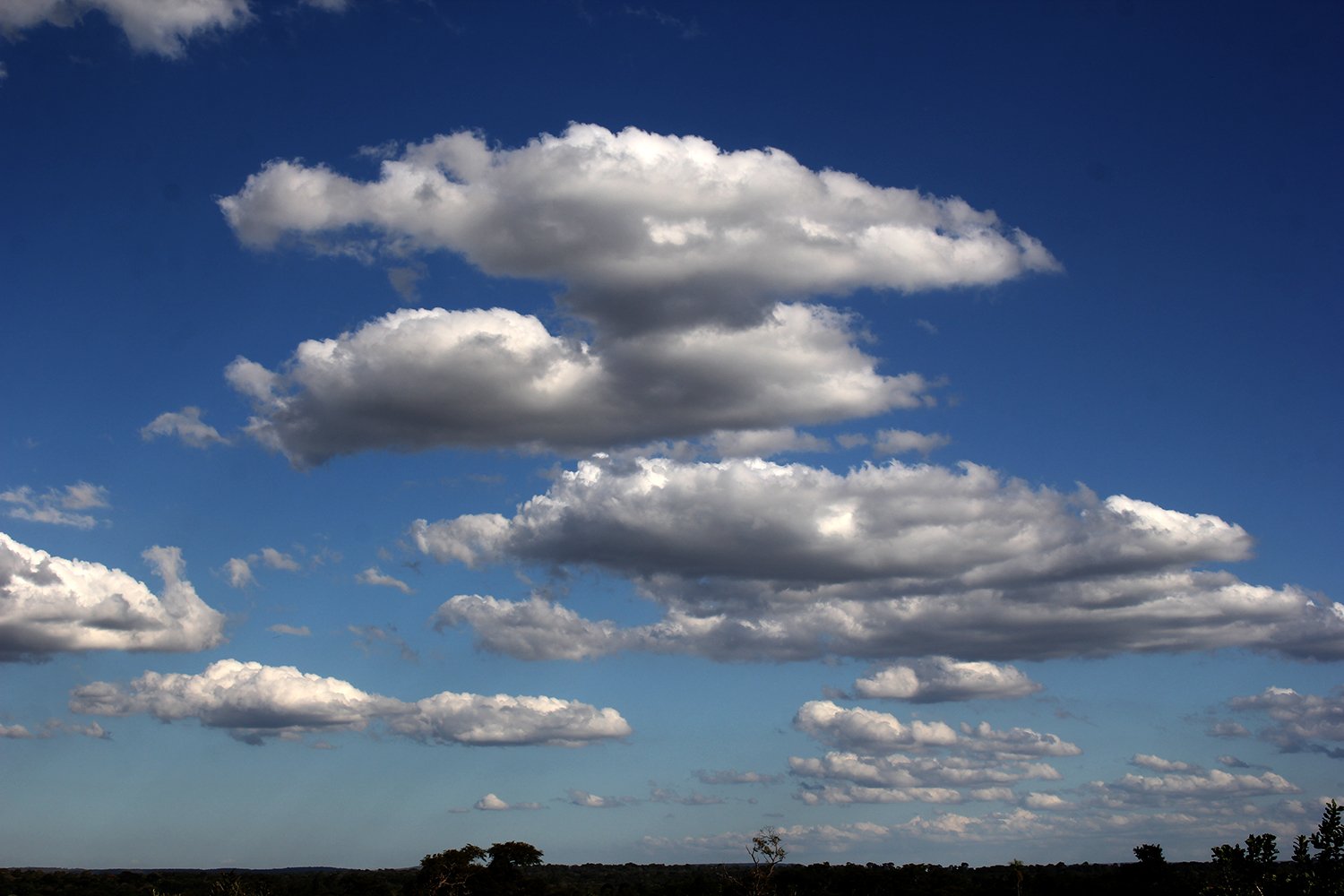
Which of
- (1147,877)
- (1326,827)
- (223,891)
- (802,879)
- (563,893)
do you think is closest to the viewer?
(1326,827)

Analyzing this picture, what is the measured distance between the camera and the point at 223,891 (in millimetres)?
98312

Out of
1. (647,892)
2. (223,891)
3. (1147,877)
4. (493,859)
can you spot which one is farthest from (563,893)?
(1147,877)

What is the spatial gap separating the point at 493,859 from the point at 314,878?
49913 millimetres

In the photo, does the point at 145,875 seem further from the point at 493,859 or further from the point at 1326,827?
the point at 1326,827

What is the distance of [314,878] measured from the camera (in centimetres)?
14412

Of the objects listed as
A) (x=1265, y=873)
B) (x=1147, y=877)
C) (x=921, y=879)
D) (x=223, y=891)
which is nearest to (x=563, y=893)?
(x=223, y=891)

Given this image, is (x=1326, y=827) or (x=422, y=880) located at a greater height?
(x=1326, y=827)

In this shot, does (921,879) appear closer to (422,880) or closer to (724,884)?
(724,884)

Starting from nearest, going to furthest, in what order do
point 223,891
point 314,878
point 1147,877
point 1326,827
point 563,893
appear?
1. point 1326,827
2. point 223,891
3. point 563,893
4. point 1147,877
5. point 314,878

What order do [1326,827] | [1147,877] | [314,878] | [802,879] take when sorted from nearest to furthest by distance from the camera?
[1326,827]
[1147,877]
[802,879]
[314,878]

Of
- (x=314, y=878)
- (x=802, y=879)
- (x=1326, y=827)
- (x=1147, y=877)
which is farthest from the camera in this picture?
(x=314, y=878)

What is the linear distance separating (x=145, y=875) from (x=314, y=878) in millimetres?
23640

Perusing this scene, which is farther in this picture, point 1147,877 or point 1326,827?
point 1147,877

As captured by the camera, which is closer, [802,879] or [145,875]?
[802,879]
